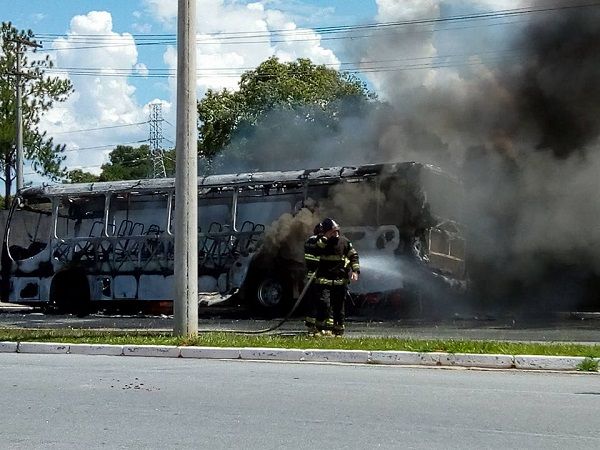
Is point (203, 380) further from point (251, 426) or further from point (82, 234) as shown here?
point (82, 234)

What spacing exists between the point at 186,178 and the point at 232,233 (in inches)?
209

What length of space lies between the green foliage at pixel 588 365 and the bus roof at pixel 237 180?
23.0 feet

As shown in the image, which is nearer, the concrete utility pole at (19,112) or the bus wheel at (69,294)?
the bus wheel at (69,294)

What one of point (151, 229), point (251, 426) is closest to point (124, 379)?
point (251, 426)

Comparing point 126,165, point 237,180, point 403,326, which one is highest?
point 126,165

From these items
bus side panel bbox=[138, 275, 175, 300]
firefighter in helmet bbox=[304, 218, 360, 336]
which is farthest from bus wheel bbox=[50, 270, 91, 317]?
firefighter in helmet bbox=[304, 218, 360, 336]

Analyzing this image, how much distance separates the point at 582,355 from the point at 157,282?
1012 cm

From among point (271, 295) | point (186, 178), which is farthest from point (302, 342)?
point (271, 295)

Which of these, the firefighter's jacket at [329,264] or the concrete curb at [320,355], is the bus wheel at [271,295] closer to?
the firefighter's jacket at [329,264]

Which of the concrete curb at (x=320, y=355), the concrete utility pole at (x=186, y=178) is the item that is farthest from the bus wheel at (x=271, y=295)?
the concrete curb at (x=320, y=355)

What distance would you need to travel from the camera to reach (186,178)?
11875 millimetres

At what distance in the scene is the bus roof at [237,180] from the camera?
Result: 628 inches

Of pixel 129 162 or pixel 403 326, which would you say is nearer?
pixel 403 326

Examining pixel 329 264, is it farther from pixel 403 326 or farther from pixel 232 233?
pixel 232 233
